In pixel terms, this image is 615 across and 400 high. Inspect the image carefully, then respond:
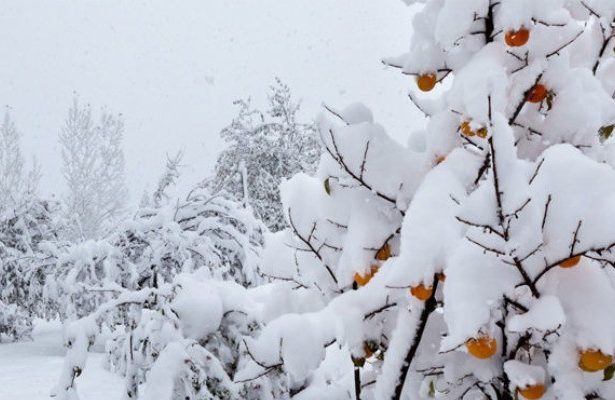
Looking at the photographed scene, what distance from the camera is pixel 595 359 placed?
1141 mm

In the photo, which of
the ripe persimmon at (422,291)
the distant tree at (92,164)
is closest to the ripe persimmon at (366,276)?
the ripe persimmon at (422,291)

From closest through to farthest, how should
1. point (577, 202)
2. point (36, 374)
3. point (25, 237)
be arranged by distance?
1. point (577, 202)
2. point (36, 374)
3. point (25, 237)

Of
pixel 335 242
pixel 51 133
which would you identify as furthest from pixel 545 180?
pixel 51 133

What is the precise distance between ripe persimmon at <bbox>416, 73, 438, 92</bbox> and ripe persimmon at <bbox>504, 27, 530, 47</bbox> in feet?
0.81

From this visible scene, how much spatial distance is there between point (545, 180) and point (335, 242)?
700 millimetres

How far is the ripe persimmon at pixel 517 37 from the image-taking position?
1281mm

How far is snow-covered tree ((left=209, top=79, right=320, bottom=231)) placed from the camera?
17953 mm

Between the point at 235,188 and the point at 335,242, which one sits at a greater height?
the point at 235,188

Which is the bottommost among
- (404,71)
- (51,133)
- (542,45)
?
(404,71)

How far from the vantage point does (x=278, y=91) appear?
63.9 ft

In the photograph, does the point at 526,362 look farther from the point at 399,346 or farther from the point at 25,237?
the point at 25,237

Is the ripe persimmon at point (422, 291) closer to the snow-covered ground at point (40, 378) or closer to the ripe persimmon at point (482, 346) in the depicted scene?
the ripe persimmon at point (482, 346)

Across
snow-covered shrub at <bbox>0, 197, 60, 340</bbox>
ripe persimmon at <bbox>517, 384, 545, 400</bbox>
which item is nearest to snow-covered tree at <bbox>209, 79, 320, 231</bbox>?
snow-covered shrub at <bbox>0, 197, 60, 340</bbox>

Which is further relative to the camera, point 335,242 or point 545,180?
point 335,242
